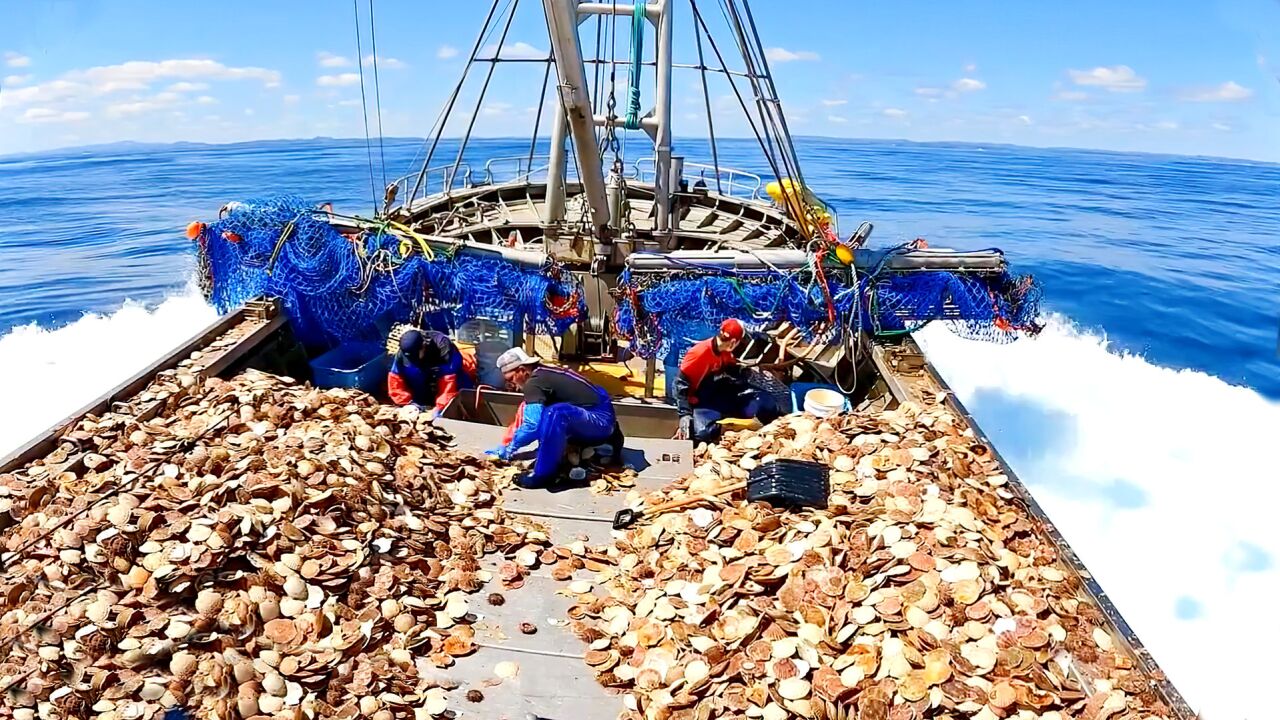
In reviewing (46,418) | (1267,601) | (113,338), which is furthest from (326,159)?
(1267,601)

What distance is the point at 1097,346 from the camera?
14.8m

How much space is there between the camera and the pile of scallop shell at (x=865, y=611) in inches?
114

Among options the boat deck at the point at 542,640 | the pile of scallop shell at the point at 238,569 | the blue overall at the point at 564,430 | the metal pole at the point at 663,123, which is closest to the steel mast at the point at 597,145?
the metal pole at the point at 663,123

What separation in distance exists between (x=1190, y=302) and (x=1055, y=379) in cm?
592

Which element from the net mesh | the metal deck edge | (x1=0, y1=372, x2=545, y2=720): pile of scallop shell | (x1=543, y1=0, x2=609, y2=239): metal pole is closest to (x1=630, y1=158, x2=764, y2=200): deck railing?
(x1=543, y1=0, x2=609, y2=239): metal pole

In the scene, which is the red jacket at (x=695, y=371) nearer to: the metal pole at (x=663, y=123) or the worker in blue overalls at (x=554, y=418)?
the worker in blue overalls at (x=554, y=418)

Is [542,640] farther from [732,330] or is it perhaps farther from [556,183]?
[556,183]

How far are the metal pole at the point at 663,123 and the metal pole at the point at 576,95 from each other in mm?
1406

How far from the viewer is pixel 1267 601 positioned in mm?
8305

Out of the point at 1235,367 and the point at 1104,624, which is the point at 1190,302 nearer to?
the point at 1235,367

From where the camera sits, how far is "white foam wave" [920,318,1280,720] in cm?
764

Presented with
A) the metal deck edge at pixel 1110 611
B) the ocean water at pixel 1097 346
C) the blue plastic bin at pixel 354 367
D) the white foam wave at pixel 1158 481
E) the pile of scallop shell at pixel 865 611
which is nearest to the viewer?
the metal deck edge at pixel 1110 611

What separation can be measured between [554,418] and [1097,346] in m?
13.2

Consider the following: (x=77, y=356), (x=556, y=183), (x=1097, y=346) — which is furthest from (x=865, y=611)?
(x=77, y=356)
